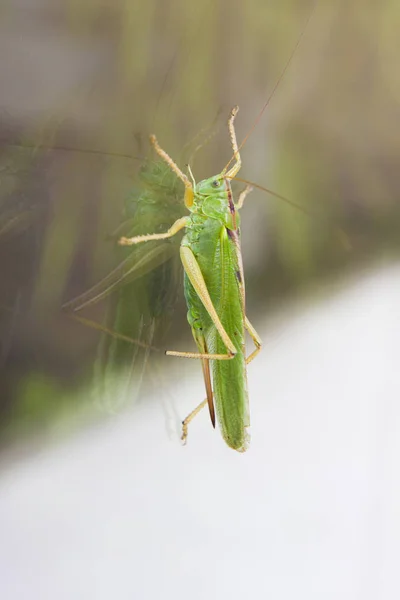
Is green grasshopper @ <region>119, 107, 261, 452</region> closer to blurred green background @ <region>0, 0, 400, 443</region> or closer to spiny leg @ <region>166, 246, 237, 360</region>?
spiny leg @ <region>166, 246, 237, 360</region>

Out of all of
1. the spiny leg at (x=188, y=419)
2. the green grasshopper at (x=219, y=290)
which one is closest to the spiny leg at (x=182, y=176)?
the green grasshopper at (x=219, y=290)

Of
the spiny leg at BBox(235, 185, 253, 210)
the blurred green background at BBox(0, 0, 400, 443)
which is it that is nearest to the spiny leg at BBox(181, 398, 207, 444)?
the blurred green background at BBox(0, 0, 400, 443)

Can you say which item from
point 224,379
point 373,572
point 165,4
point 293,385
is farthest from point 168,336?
point 373,572

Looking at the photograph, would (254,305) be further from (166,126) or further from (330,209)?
(166,126)

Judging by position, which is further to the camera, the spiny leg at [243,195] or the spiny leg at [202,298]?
the spiny leg at [243,195]

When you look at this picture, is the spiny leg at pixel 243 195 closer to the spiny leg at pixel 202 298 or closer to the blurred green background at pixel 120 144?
the blurred green background at pixel 120 144
